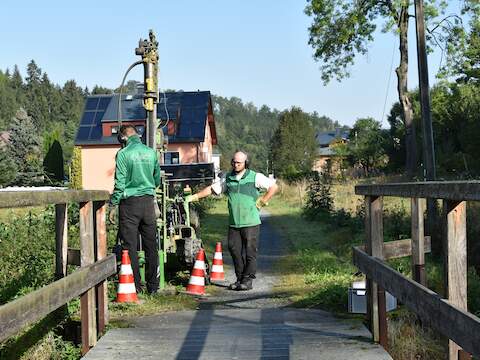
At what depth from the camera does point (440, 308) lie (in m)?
3.40

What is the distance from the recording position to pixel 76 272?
487 centimetres

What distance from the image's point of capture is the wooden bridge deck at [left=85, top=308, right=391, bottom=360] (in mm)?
4953

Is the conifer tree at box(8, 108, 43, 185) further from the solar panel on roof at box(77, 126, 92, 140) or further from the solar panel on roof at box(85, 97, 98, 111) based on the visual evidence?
the solar panel on roof at box(77, 126, 92, 140)

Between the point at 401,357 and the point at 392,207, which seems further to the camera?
the point at 392,207

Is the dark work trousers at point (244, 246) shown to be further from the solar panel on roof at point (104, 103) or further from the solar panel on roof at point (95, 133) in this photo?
the solar panel on roof at point (104, 103)

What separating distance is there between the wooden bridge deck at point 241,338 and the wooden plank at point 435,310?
2.02 ft

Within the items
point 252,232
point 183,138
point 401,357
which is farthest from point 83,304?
point 183,138

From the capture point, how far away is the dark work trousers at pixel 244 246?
8.66m

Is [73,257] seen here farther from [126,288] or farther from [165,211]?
[165,211]

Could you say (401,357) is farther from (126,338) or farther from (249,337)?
(126,338)

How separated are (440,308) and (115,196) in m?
4.66

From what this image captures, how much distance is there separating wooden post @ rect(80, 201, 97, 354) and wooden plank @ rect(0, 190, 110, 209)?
0.46 feet

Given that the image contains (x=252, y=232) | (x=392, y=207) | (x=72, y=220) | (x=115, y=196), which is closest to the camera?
(x=115, y=196)

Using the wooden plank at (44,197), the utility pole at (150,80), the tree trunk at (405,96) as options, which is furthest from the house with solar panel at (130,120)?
the wooden plank at (44,197)
